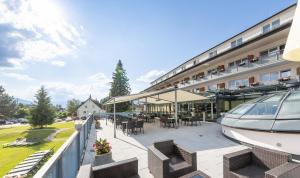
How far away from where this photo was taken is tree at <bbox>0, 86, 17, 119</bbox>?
7265 cm

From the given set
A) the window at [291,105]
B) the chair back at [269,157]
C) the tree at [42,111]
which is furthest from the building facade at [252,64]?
the tree at [42,111]

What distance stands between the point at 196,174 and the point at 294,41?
3512 millimetres

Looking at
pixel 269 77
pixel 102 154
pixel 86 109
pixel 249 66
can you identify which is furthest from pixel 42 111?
pixel 269 77

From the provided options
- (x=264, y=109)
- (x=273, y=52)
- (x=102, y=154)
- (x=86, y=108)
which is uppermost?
(x=273, y=52)

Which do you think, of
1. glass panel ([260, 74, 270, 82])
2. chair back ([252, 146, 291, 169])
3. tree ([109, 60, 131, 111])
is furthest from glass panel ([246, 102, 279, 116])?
tree ([109, 60, 131, 111])

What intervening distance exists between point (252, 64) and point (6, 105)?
91883 millimetres

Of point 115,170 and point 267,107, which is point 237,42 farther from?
point 115,170

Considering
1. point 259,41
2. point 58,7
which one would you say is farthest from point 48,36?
point 259,41

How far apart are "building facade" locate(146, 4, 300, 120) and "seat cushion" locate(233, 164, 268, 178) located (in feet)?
34.7

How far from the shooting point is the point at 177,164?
4.91m

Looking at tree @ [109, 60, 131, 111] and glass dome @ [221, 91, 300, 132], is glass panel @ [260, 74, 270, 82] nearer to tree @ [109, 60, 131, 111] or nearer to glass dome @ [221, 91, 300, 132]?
glass dome @ [221, 91, 300, 132]

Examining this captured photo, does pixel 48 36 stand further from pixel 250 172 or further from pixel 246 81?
pixel 246 81

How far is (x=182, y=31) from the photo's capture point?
1767 centimetres

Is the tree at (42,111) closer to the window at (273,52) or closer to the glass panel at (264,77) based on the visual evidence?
the glass panel at (264,77)
